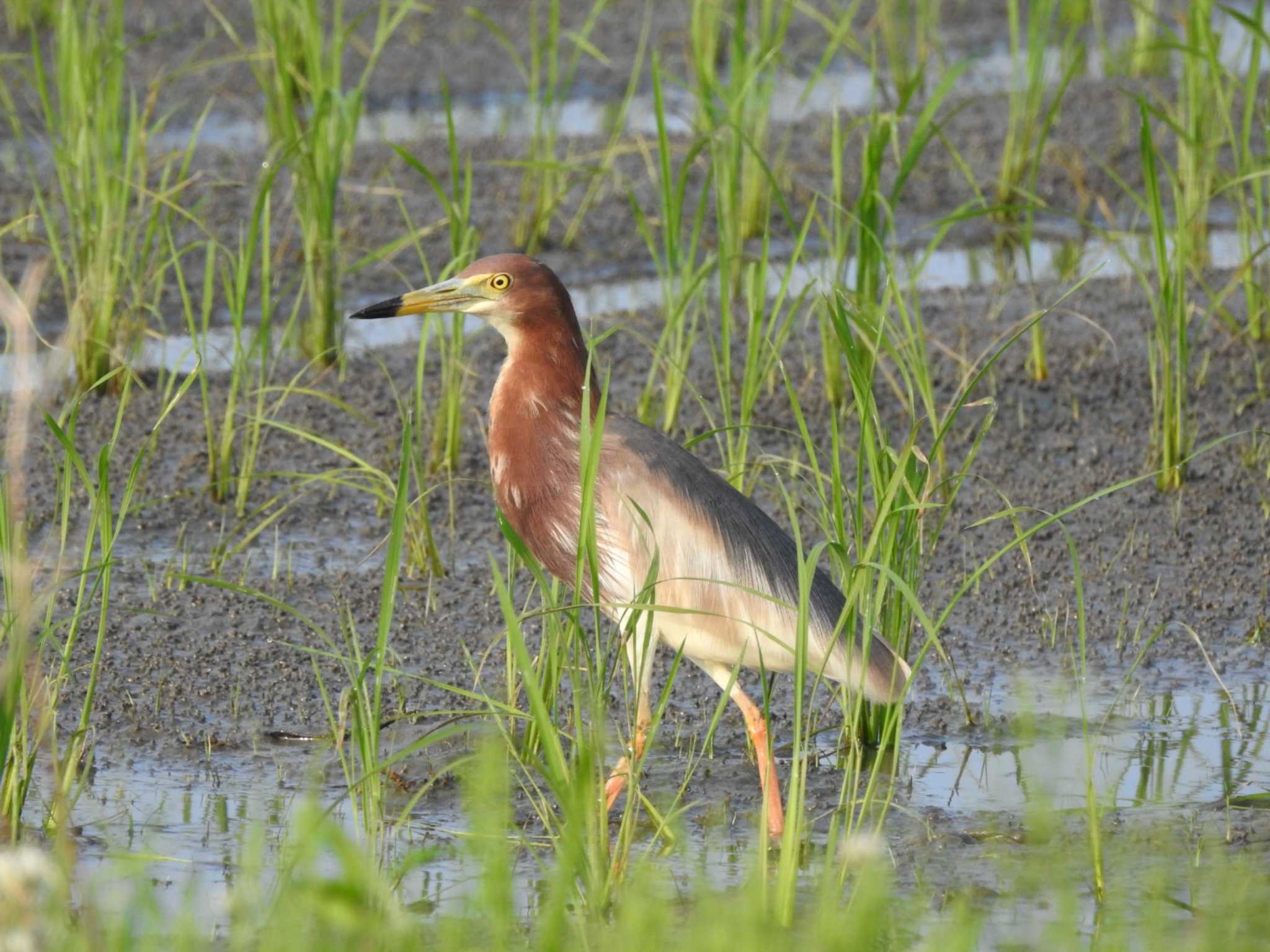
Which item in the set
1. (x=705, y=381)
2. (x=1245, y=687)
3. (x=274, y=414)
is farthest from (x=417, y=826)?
(x=705, y=381)

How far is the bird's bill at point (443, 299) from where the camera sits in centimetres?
441

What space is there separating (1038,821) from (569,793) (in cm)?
68

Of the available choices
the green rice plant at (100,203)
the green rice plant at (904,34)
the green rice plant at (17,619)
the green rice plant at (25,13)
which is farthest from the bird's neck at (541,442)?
the green rice plant at (25,13)

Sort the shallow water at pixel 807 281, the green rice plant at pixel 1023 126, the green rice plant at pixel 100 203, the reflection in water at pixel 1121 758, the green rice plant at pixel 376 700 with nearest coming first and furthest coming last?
the green rice plant at pixel 376 700
the reflection in water at pixel 1121 758
the green rice plant at pixel 100 203
the shallow water at pixel 807 281
the green rice plant at pixel 1023 126

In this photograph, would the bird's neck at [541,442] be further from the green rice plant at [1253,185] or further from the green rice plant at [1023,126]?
the green rice plant at [1023,126]

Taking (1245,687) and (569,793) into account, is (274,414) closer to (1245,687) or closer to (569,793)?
(1245,687)

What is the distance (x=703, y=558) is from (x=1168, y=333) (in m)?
2.04

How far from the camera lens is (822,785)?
4223mm

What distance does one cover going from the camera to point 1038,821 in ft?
8.79

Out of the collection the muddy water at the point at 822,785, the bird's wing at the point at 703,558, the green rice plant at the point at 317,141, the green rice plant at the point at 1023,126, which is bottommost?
the muddy water at the point at 822,785

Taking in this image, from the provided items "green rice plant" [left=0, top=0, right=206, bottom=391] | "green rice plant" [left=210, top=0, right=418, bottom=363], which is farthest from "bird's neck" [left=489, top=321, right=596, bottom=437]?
"green rice plant" [left=0, top=0, right=206, bottom=391]

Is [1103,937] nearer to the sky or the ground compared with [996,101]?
nearer to the ground

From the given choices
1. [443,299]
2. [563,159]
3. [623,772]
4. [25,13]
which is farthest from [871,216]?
[25,13]

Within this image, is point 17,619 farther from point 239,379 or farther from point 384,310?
point 239,379
